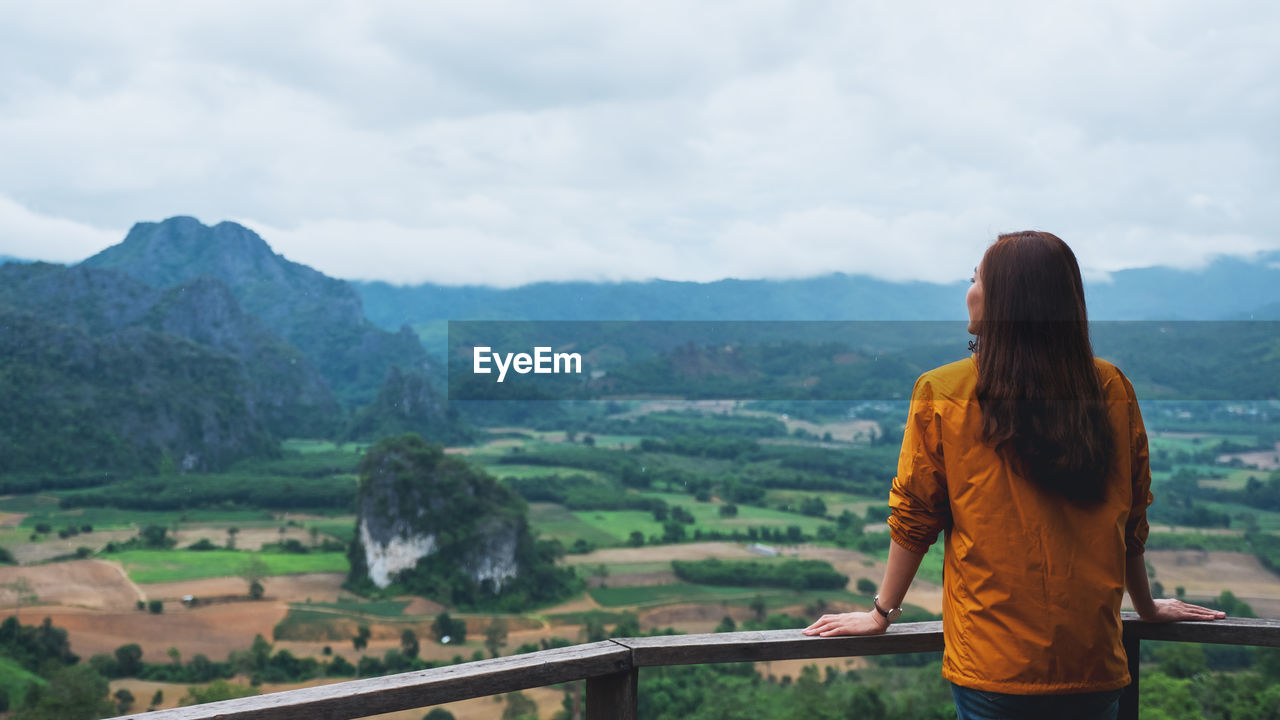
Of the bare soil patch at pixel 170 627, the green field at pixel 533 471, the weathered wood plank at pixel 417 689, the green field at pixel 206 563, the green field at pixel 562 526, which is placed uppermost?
the weathered wood plank at pixel 417 689

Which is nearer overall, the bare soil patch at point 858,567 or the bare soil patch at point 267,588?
the bare soil patch at point 858,567

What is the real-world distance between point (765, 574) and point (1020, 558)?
121 ft

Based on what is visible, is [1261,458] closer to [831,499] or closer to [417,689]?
[831,499]

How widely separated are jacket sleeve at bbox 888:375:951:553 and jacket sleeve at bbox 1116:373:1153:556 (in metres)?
0.24

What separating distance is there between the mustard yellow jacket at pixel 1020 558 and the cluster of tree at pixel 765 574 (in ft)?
117

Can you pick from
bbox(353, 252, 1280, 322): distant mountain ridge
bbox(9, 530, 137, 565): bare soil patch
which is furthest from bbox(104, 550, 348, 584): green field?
bbox(353, 252, 1280, 322): distant mountain ridge

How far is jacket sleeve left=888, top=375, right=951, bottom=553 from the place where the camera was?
114cm

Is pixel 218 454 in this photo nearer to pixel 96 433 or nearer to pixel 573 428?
pixel 96 433

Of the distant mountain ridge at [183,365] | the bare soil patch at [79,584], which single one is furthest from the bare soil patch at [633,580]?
the distant mountain ridge at [183,365]

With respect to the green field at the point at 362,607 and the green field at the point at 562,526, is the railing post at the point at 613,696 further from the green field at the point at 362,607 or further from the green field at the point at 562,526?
the green field at the point at 562,526

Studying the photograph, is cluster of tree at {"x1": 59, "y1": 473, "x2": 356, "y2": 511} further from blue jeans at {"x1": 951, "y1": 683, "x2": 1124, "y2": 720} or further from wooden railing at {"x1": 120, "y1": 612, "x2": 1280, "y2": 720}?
blue jeans at {"x1": 951, "y1": 683, "x2": 1124, "y2": 720}

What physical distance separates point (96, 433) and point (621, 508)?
33.5m

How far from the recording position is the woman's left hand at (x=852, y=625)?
1.33m

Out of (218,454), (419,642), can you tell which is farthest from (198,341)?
(419,642)
